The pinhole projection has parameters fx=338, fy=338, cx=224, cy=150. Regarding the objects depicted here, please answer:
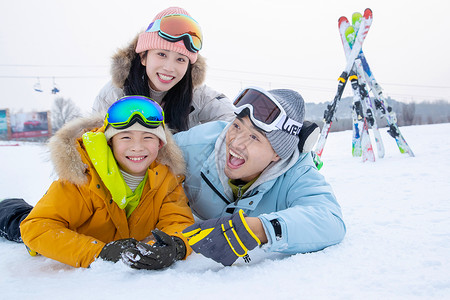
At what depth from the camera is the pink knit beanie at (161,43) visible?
3.07 metres

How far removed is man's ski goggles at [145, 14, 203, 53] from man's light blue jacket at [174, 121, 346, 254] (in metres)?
0.88

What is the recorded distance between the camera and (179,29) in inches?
121

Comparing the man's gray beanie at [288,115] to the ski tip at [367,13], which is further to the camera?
the ski tip at [367,13]

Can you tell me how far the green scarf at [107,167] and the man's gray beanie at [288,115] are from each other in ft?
3.17

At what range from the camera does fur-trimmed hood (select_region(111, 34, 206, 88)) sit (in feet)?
10.8

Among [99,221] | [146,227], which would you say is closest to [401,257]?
[146,227]

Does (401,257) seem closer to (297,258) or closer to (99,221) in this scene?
(297,258)

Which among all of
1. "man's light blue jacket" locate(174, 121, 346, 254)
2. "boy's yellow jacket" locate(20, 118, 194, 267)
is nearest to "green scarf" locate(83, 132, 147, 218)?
"boy's yellow jacket" locate(20, 118, 194, 267)

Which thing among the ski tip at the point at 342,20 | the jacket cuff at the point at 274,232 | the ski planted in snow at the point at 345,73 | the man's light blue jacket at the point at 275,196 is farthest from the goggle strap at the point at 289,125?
the ski tip at the point at 342,20

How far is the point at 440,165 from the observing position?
521 centimetres

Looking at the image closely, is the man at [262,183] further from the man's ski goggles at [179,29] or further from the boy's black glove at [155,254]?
the man's ski goggles at [179,29]

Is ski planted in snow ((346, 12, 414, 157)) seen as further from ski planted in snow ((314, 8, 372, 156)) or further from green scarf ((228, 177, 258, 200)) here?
green scarf ((228, 177, 258, 200))

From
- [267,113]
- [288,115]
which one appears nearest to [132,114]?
[267,113]

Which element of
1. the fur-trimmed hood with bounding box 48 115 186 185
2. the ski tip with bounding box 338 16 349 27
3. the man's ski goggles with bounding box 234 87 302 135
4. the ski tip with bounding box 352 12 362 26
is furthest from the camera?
the ski tip with bounding box 338 16 349 27
